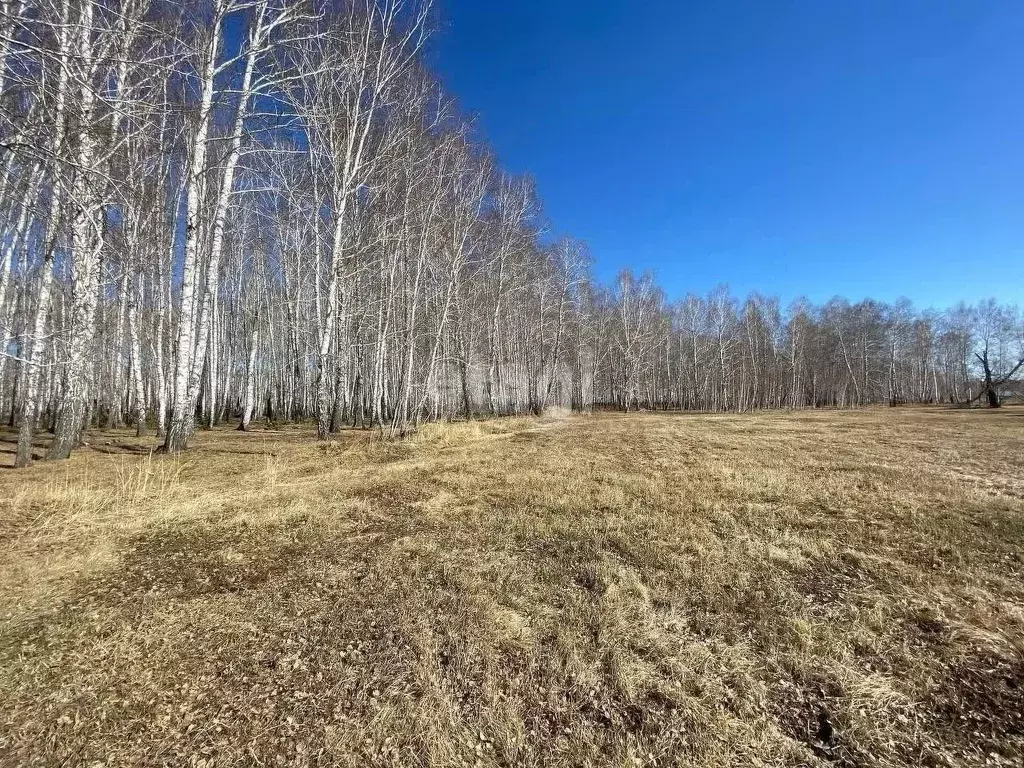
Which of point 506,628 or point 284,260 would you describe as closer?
point 506,628

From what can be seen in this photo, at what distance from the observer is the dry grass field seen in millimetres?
2025

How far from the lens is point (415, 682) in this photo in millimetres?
2383

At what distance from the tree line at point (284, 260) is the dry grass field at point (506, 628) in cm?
259

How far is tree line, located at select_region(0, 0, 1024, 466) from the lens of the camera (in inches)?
240

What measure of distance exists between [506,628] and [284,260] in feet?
67.7

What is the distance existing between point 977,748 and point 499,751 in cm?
235

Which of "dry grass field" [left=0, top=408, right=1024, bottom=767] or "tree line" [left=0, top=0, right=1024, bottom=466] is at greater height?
"tree line" [left=0, top=0, right=1024, bottom=466]

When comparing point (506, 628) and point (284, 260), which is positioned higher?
point (284, 260)

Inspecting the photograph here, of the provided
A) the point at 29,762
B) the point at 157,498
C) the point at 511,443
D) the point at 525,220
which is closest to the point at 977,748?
the point at 29,762

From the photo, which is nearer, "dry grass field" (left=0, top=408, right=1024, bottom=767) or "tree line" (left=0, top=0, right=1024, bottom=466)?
"dry grass field" (left=0, top=408, right=1024, bottom=767)

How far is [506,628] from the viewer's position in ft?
9.53

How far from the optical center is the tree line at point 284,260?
20.0 ft

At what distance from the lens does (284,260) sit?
19.0 metres

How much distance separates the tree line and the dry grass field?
259 centimetres
